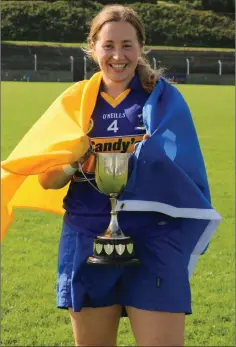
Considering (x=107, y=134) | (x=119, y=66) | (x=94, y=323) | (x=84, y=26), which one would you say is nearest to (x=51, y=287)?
(x=94, y=323)

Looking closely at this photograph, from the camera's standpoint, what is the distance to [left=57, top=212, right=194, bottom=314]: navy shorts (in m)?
3.07

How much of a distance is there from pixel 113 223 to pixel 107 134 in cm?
44

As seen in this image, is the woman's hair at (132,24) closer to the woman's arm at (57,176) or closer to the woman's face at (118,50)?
the woman's face at (118,50)

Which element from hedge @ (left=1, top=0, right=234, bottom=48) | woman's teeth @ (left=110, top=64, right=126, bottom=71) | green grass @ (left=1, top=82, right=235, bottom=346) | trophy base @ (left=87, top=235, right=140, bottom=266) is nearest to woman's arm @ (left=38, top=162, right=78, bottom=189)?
trophy base @ (left=87, top=235, right=140, bottom=266)

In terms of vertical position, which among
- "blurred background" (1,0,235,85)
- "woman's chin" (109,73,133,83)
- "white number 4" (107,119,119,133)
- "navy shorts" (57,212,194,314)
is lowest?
"navy shorts" (57,212,194,314)

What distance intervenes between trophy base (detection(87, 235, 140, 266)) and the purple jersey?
0.25 metres

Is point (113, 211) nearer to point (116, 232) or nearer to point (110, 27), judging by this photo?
point (116, 232)

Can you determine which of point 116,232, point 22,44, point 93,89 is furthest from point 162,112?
point 22,44

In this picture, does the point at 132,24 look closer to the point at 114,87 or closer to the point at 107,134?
the point at 114,87

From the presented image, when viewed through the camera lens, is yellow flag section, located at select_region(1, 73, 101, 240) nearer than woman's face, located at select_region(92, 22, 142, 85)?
Yes

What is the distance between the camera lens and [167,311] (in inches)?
120

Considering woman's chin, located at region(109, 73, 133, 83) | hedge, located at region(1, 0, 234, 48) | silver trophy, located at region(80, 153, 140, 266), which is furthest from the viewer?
hedge, located at region(1, 0, 234, 48)

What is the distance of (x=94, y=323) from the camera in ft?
10.5

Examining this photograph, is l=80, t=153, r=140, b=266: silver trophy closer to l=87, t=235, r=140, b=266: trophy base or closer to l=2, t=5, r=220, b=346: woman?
l=87, t=235, r=140, b=266: trophy base
